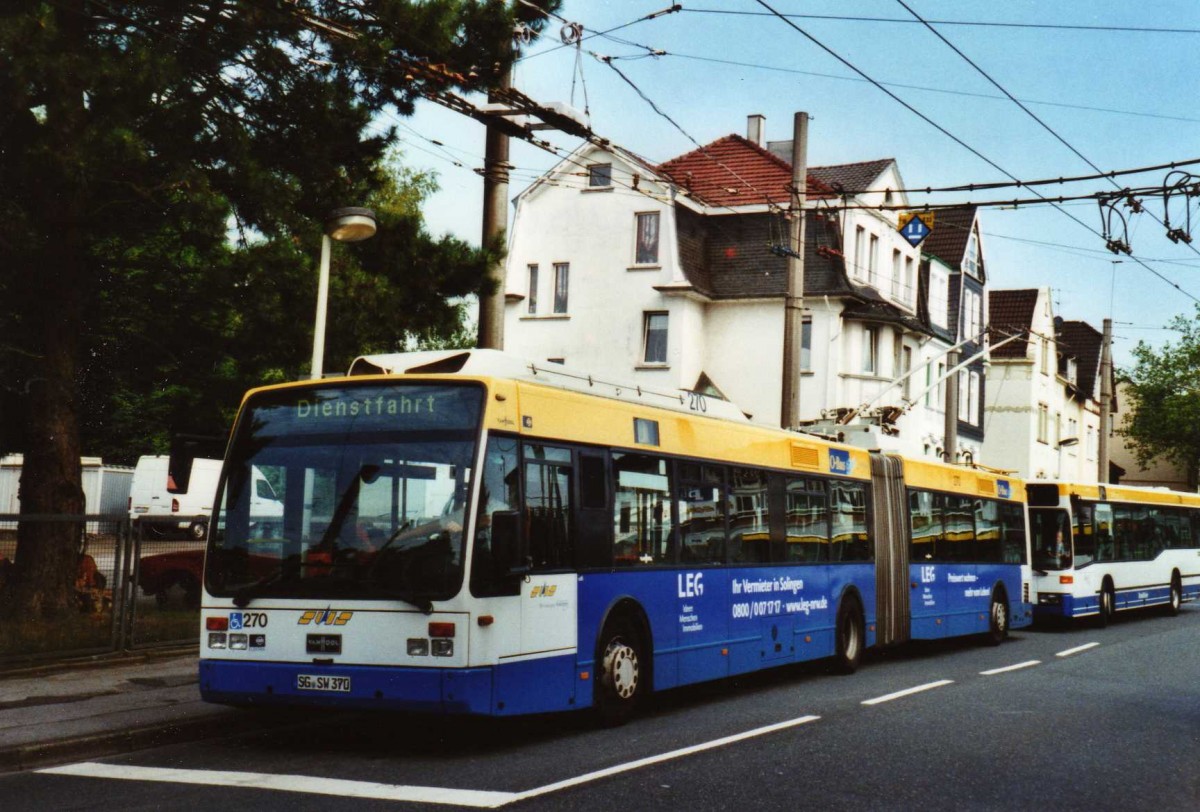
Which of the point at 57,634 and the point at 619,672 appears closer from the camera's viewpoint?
the point at 619,672

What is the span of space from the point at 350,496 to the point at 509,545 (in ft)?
3.94

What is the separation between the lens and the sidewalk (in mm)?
9445

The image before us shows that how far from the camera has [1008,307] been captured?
64250mm

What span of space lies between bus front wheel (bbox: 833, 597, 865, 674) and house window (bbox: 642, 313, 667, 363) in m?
26.7

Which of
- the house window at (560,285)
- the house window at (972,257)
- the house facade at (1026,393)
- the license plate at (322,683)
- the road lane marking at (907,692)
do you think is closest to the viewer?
the license plate at (322,683)

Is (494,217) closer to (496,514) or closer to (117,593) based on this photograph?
(117,593)

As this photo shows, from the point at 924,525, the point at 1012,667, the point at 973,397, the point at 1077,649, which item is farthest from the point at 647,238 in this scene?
the point at 1012,667

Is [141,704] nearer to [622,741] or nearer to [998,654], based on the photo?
[622,741]

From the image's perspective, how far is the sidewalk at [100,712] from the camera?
945 centimetres

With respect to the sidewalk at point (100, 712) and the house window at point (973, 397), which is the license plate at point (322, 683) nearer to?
the sidewalk at point (100, 712)

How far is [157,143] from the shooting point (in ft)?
46.1

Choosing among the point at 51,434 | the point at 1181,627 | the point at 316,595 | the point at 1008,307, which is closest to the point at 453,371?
the point at 316,595

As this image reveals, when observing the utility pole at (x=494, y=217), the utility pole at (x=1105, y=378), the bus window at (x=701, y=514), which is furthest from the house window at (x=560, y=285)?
the bus window at (x=701, y=514)

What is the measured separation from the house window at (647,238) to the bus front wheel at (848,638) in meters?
27.0
